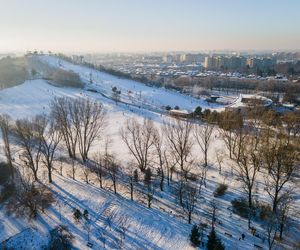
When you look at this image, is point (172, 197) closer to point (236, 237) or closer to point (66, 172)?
point (236, 237)

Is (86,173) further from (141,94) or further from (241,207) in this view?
Answer: (141,94)

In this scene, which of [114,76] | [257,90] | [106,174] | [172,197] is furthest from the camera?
[114,76]

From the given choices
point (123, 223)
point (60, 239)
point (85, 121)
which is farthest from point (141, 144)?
point (60, 239)

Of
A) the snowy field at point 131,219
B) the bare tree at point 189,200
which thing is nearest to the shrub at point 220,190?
the snowy field at point 131,219

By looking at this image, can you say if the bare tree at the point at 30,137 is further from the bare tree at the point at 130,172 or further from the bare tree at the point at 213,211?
the bare tree at the point at 213,211

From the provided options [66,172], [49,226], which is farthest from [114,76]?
[49,226]

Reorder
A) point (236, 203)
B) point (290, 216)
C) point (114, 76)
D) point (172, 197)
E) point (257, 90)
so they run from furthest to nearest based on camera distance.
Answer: point (114, 76), point (257, 90), point (172, 197), point (236, 203), point (290, 216)
